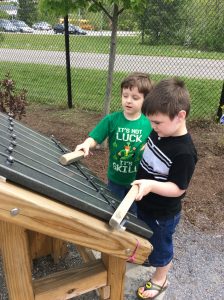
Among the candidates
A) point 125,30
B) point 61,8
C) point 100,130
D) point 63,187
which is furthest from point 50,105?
point 63,187

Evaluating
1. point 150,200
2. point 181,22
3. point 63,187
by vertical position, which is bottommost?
point 150,200

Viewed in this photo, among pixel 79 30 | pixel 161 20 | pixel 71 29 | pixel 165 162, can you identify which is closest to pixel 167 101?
pixel 165 162

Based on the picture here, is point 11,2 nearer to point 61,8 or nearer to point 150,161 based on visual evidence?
point 61,8

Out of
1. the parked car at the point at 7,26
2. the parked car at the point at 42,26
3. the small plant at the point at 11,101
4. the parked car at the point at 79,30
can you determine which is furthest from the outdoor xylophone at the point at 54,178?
the parked car at the point at 7,26

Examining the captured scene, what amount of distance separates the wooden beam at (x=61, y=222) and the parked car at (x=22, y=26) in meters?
7.71

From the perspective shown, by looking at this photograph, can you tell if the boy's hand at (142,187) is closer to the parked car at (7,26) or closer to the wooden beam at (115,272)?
the wooden beam at (115,272)

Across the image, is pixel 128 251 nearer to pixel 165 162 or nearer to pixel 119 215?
pixel 119 215

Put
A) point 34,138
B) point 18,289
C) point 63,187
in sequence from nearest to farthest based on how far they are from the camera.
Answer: point 63,187 < point 18,289 < point 34,138

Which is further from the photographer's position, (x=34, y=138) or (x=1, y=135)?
(x=34, y=138)

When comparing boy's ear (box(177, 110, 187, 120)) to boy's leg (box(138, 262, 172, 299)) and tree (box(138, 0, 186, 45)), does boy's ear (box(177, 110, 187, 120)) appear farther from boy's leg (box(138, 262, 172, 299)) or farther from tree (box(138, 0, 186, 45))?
tree (box(138, 0, 186, 45))

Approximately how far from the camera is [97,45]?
8.54 m

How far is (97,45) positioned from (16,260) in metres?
7.48

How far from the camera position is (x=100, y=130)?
2553 millimetres

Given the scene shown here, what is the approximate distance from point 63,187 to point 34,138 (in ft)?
2.78
